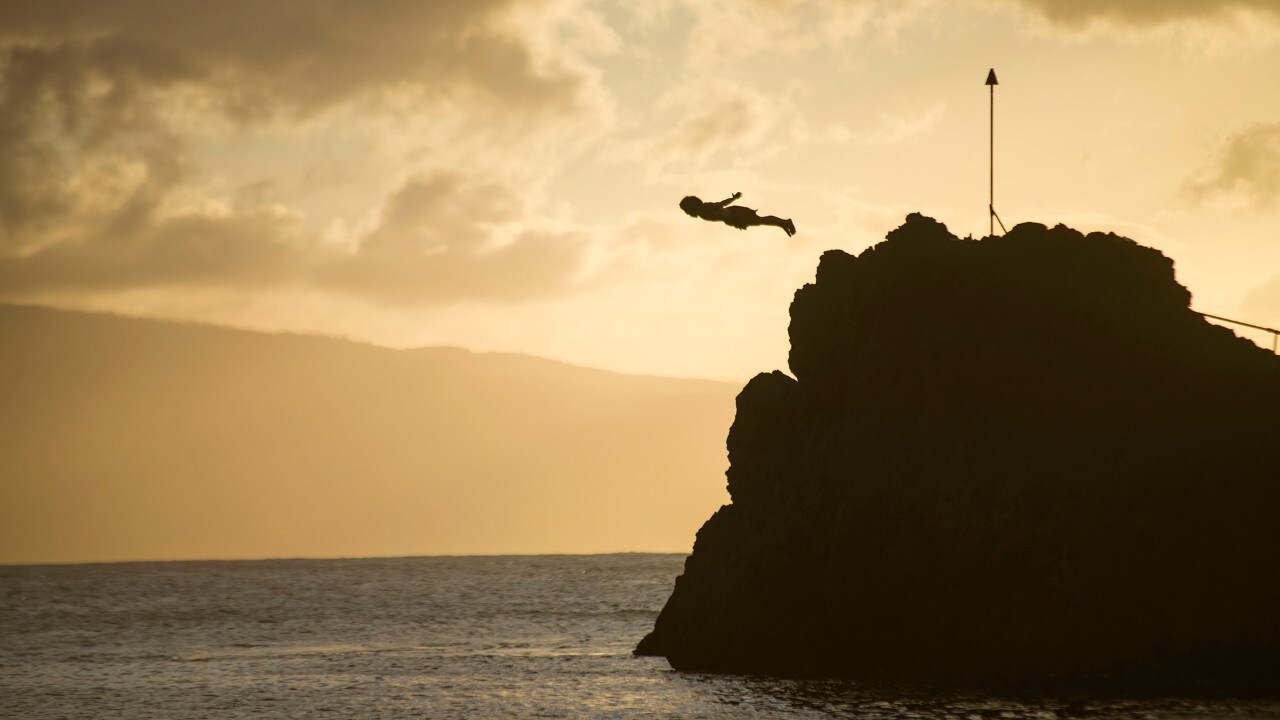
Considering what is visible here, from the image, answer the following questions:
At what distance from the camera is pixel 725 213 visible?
28.8 metres

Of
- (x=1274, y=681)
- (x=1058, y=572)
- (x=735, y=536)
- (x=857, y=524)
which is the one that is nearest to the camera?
(x=1274, y=681)

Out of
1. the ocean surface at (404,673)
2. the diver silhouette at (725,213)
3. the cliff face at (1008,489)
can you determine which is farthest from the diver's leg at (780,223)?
the ocean surface at (404,673)

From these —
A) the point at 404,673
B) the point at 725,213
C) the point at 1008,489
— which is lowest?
the point at 404,673

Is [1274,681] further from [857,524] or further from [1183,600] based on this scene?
[857,524]

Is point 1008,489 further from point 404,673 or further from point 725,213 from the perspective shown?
point 404,673

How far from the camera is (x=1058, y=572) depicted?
30.7 metres

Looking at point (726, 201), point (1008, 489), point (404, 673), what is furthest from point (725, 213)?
point (404, 673)

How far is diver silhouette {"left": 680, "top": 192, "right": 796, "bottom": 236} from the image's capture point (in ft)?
93.8

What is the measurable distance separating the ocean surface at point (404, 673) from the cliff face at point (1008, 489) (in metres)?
2.45

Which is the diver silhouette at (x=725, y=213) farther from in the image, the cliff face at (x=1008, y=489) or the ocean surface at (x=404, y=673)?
the ocean surface at (x=404, y=673)

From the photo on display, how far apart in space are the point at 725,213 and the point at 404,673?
23.0 meters

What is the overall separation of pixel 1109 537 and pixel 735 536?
1142 cm

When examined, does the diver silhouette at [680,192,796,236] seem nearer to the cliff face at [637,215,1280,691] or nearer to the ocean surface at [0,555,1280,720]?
the cliff face at [637,215,1280,691]

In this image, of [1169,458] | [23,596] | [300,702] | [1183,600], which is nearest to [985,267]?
[1169,458]
